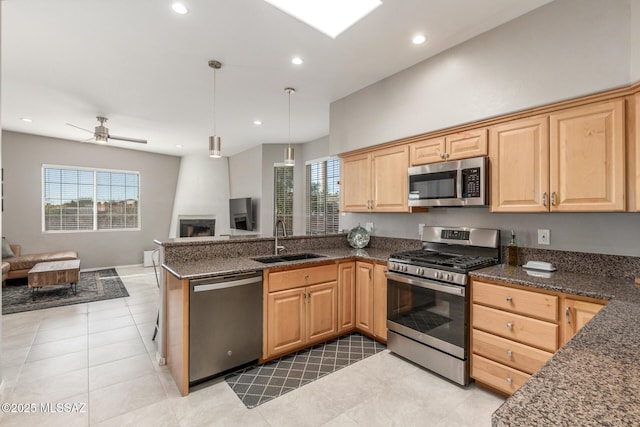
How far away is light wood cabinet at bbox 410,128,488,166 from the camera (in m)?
2.54

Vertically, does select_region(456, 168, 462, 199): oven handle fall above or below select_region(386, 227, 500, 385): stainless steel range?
above

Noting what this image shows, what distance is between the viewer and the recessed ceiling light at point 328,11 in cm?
218

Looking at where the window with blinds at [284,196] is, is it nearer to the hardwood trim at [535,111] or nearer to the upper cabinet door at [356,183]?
the upper cabinet door at [356,183]

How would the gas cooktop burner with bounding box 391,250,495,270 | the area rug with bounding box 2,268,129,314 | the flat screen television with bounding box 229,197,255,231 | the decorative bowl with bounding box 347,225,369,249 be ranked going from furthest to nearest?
the flat screen television with bounding box 229,197,255,231
the area rug with bounding box 2,268,129,314
the decorative bowl with bounding box 347,225,369,249
the gas cooktop burner with bounding box 391,250,495,270

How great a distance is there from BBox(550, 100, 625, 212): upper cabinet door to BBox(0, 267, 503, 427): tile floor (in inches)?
59.7

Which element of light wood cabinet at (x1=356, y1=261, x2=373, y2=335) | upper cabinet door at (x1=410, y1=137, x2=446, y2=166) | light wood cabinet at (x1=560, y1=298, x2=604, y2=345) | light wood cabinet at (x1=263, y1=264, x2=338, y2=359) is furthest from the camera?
light wood cabinet at (x1=356, y1=261, x2=373, y2=335)

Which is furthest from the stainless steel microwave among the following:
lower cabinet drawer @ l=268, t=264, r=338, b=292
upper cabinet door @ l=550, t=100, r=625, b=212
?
lower cabinet drawer @ l=268, t=264, r=338, b=292

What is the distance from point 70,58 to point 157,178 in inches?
197

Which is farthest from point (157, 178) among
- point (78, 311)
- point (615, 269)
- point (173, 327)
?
point (615, 269)

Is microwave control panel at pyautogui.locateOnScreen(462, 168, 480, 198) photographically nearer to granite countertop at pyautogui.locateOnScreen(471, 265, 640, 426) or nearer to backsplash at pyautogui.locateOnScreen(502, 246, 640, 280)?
backsplash at pyautogui.locateOnScreen(502, 246, 640, 280)

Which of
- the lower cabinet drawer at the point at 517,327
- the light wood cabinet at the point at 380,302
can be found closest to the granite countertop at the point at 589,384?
the lower cabinet drawer at the point at 517,327

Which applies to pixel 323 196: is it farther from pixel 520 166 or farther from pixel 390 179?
pixel 520 166

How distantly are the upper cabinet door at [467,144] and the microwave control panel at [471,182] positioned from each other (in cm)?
15

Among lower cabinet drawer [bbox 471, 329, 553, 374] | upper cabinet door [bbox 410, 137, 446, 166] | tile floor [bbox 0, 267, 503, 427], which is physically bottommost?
tile floor [bbox 0, 267, 503, 427]
